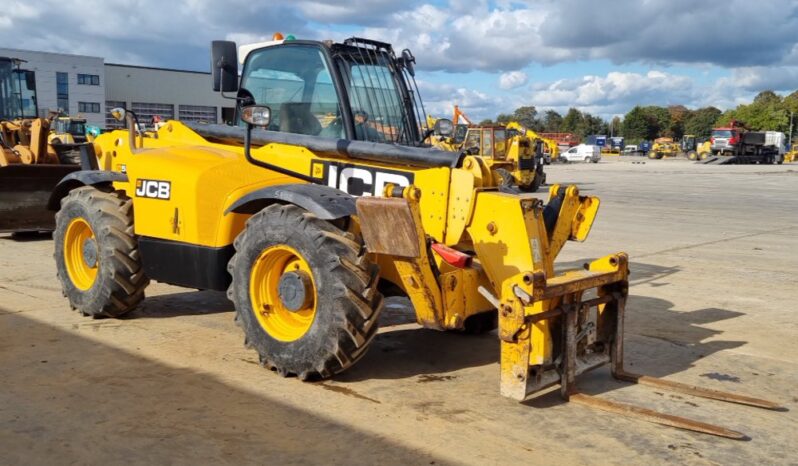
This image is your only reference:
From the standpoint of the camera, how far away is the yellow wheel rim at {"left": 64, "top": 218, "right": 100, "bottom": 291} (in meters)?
6.88

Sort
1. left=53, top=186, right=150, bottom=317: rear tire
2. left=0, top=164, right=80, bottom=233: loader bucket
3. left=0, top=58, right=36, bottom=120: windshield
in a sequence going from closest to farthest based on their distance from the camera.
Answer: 1. left=53, top=186, right=150, bottom=317: rear tire
2. left=0, top=164, right=80, bottom=233: loader bucket
3. left=0, top=58, right=36, bottom=120: windshield

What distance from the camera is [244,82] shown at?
6613 millimetres

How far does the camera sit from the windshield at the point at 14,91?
16.6 meters

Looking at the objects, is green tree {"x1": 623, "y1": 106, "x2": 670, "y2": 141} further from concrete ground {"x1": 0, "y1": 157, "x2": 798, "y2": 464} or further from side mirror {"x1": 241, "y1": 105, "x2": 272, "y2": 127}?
side mirror {"x1": 241, "y1": 105, "x2": 272, "y2": 127}

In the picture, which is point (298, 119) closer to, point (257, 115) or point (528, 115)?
point (257, 115)

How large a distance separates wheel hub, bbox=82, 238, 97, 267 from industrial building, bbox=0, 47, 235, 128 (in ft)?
172

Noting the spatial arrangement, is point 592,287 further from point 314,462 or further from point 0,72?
point 0,72

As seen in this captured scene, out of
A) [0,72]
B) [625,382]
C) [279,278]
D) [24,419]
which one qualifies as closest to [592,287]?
[625,382]

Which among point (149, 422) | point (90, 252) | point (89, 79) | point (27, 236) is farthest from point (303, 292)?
point (89, 79)

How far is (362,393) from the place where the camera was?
4.82 metres

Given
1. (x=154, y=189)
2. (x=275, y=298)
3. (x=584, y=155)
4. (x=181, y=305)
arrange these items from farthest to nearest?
(x=584, y=155), (x=181, y=305), (x=154, y=189), (x=275, y=298)

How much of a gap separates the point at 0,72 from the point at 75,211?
11782mm

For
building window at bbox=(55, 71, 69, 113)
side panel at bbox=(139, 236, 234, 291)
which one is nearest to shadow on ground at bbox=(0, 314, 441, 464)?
side panel at bbox=(139, 236, 234, 291)

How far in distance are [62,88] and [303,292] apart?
2537 inches
